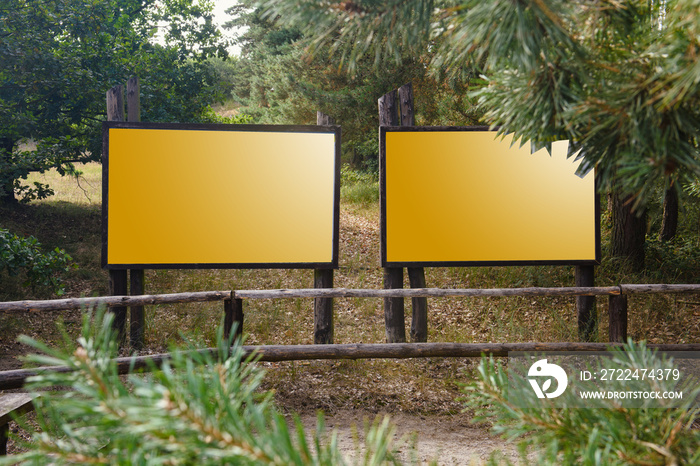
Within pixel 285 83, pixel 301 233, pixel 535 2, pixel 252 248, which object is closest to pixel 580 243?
pixel 301 233

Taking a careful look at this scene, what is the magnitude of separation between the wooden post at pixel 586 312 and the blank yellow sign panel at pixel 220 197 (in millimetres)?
2676

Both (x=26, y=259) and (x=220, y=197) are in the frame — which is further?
(x=26, y=259)

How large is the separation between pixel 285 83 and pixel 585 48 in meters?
15.0

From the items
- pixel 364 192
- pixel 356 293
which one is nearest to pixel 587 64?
pixel 356 293

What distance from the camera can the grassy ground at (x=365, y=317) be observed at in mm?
4879

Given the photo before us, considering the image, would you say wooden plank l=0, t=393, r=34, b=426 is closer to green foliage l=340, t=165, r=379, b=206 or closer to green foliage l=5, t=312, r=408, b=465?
green foliage l=5, t=312, r=408, b=465

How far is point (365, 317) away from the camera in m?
6.93

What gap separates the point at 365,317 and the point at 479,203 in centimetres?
265

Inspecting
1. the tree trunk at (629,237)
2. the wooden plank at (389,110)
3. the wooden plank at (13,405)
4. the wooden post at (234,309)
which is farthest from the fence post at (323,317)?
the tree trunk at (629,237)

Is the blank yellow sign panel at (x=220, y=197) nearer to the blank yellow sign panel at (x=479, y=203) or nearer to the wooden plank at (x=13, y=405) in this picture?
the blank yellow sign panel at (x=479, y=203)

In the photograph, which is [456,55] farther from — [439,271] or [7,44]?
[7,44]

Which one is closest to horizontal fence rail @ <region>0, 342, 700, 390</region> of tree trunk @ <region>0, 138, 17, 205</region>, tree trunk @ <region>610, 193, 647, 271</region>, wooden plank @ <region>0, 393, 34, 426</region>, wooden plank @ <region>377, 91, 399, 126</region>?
wooden plank @ <region>0, 393, 34, 426</region>

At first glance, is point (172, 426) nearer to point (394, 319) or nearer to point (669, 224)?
point (394, 319)

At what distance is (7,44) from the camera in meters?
7.62
